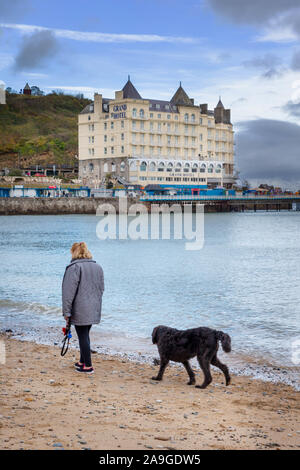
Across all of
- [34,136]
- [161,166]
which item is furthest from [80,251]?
[34,136]

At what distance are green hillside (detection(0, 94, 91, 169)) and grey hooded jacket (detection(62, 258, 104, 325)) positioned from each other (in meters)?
118

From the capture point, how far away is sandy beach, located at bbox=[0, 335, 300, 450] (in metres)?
5.05

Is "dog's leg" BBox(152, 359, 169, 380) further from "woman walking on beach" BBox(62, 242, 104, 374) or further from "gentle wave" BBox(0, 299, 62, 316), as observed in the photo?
"gentle wave" BBox(0, 299, 62, 316)

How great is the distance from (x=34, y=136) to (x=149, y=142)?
262 ft

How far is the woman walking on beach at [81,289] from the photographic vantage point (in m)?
6.95

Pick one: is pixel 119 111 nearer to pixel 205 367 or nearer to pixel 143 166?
pixel 143 166

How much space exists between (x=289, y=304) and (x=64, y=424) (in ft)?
37.2

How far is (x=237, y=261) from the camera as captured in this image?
1128 inches

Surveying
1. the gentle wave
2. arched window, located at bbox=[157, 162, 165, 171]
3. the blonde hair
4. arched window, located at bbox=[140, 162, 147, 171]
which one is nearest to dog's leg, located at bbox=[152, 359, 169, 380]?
the blonde hair

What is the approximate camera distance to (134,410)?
5.96 metres

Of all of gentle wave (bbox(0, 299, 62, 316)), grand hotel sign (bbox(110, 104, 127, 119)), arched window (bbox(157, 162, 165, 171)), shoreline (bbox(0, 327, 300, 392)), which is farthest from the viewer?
arched window (bbox(157, 162, 165, 171))

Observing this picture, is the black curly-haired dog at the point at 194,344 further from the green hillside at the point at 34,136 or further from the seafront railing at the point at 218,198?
the green hillside at the point at 34,136

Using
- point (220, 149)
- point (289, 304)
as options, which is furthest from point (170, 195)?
point (289, 304)

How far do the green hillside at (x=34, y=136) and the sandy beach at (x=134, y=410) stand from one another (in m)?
118
